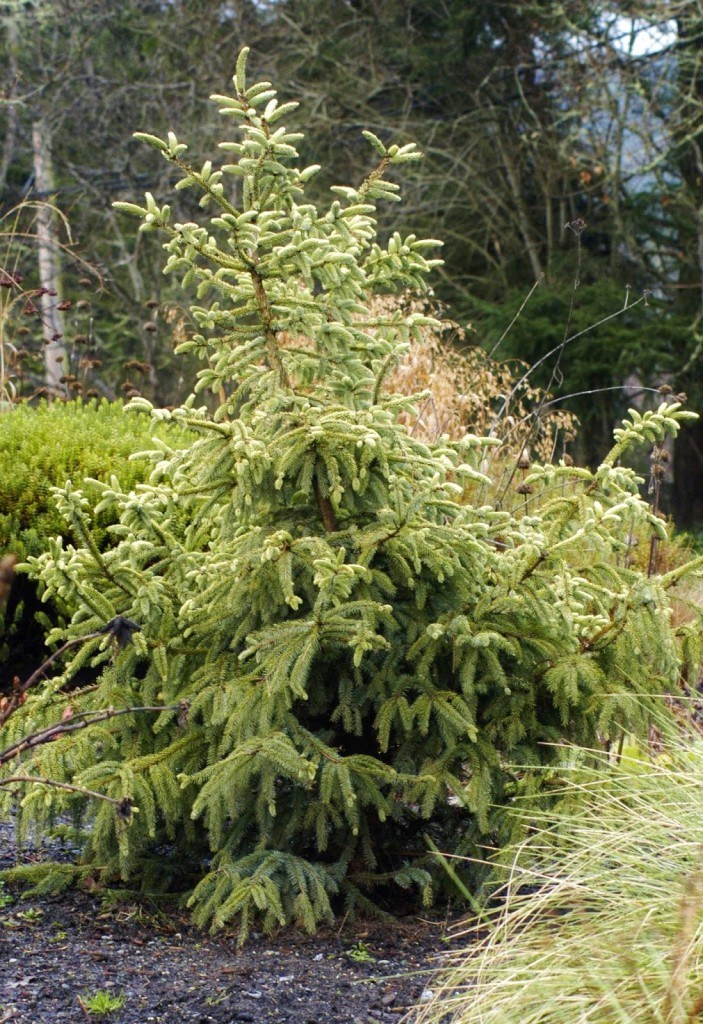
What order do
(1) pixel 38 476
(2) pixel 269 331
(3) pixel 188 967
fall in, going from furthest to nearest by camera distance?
(1) pixel 38 476 → (2) pixel 269 331 → (3) pixel 188 967

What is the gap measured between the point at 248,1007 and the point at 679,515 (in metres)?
11.1

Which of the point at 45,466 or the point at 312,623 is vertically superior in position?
the point at 45,466

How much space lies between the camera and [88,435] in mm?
5344

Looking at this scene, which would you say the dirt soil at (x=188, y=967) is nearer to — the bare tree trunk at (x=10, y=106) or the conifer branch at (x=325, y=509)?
the conifer branch at (x=325, y=509)

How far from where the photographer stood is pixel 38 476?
16.6 feet

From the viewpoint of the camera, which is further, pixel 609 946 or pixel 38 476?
pixel 38 476

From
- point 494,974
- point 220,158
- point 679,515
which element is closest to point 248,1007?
point 494,974

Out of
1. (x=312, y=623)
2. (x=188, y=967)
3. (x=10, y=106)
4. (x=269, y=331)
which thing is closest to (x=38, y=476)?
(x=269, y=331)

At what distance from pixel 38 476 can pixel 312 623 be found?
2623mm

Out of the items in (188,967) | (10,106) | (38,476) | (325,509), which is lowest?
(188,967)

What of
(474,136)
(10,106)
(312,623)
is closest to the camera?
(312,623)

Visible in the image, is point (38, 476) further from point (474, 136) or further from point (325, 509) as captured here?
point (474, 136)

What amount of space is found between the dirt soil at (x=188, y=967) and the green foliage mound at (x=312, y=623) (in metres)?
0.10

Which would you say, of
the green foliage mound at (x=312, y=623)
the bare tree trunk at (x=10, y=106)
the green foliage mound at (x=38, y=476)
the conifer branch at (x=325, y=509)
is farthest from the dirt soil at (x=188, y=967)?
the bare tree trunk at (x=10, y=106)
